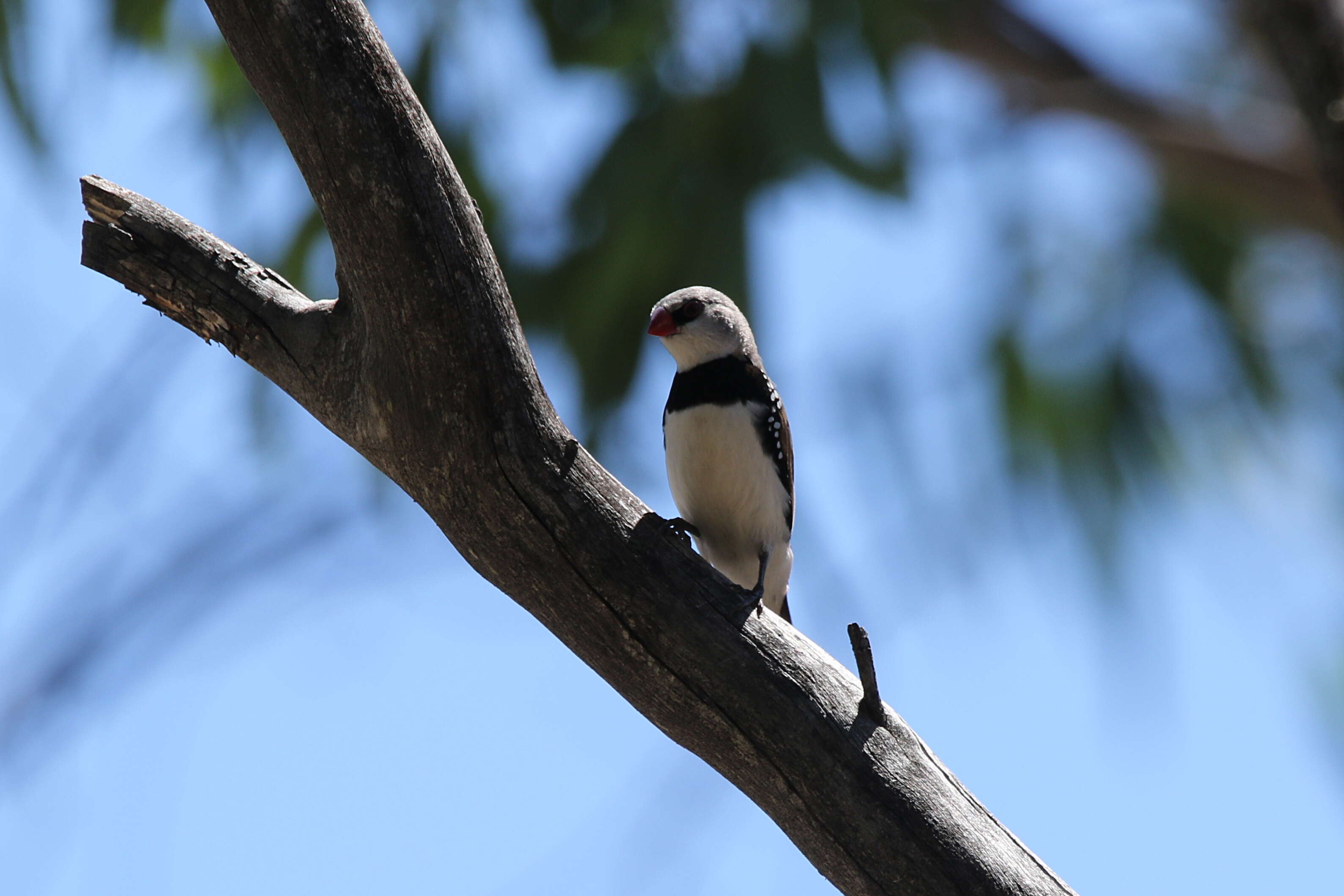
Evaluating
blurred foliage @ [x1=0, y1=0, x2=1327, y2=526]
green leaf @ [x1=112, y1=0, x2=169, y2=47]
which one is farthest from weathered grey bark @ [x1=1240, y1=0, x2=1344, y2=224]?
green leaf @ [x1=112, y1=0, x2=169, y2=47]

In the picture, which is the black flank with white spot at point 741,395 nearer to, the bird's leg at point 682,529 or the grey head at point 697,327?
the grey head at point 697,327

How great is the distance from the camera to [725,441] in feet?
10.8

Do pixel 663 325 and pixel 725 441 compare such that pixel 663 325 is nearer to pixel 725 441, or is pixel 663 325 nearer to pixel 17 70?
pixel 725 441

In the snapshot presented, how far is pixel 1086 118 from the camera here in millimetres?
6047

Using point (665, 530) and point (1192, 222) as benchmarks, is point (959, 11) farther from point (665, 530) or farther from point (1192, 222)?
point (665, 530)

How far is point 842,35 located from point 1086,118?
1.53m

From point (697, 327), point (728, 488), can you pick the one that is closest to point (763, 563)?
point (728, 488)

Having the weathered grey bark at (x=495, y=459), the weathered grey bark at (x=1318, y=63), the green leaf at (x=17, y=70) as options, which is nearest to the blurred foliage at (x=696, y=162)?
the green leaf at (x=17, y=70)

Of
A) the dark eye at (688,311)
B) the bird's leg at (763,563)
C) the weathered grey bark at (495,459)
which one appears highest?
the dark eye at (688,311)

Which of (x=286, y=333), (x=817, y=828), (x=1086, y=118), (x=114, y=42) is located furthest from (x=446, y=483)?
(x=1086, y=118)

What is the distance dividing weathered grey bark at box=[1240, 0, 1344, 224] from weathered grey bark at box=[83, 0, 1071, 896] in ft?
8.99

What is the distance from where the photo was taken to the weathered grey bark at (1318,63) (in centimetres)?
380

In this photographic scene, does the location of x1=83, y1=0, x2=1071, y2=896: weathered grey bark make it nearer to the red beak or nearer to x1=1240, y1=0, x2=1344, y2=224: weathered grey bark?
the red beak

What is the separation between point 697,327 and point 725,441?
40 cm
